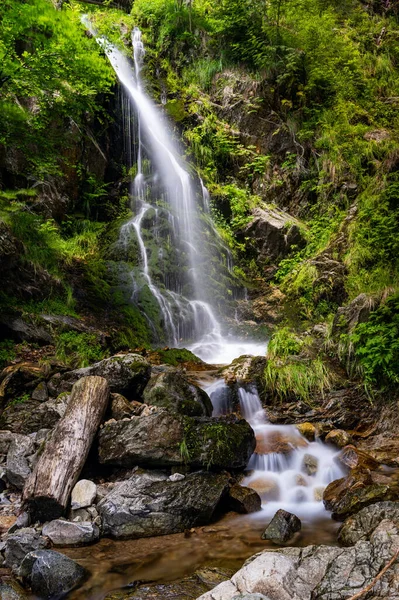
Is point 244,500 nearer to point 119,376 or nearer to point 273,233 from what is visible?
point 119,376

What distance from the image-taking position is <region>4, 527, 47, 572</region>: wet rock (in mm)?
3529

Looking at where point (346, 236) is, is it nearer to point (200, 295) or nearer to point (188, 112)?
point (200, 295)

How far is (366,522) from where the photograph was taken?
3.68 meters

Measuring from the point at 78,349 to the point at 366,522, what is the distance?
18.3ft

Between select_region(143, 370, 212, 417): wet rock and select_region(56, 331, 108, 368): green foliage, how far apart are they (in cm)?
163

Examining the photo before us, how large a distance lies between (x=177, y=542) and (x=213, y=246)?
1020 cm

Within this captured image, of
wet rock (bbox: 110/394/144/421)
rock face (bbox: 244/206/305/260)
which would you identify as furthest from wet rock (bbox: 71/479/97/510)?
rock face (bbox: 244/206/305/260)

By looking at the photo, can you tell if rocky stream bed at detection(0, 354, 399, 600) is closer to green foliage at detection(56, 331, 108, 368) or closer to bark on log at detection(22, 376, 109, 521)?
bark on log at detection(22, 376, 109, 521)

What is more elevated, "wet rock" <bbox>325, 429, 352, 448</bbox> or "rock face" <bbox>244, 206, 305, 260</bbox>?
"rock face" <bbox>244, 206, 305, 260</bbox>

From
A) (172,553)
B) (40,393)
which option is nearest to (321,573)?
(172,553)

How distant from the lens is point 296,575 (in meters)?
2.95

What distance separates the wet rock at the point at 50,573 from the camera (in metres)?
3.19

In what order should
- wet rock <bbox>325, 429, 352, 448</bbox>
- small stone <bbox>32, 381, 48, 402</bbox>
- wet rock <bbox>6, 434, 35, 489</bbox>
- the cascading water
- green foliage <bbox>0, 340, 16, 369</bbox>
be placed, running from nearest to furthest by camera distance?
wet rock <bbox>6, 434, 35, 489</bbox> → wet rock <bbox>325, 429, 352, 448</bbox> → small stone <bbox>32, 381, 48, 402</bbox> → green foliage <bbox>0, 340, 16, 369</bbox> → the cascading water

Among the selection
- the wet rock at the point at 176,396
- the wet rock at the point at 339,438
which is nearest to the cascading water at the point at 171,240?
the wet rock at the point at 176,396
